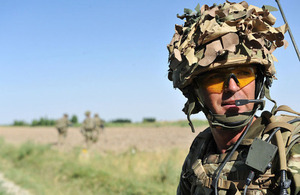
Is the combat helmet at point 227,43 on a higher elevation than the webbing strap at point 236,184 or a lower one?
higher

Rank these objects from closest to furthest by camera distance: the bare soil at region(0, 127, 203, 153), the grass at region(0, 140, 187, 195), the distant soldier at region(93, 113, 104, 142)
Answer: the grass at region(0, 140, 187, 195) < the distant soldier at region(93, 113, 104, 142) < the bare soil at region(0, 127, 203, 153)

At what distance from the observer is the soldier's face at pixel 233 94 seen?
2.48m

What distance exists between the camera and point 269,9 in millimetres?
2664

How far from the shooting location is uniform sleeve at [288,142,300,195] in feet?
6.53

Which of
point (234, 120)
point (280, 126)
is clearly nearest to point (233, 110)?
point (234, 120)

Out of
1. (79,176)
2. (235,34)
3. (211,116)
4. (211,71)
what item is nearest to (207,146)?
(211,116)

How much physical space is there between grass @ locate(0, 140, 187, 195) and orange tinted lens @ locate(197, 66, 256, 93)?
19.7 ft

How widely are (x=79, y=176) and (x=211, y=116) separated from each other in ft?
30.3

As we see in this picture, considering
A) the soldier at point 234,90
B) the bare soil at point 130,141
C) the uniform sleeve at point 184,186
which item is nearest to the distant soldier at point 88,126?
the bare soil at point 130,141

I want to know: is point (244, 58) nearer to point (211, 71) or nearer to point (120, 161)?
point (211, 71)

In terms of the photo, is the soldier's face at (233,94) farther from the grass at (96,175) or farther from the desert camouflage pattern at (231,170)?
the grass at (96,175)

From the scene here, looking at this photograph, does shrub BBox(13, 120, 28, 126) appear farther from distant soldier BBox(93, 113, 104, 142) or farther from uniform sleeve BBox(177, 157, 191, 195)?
uniform sleeve BBox(177, 157, 191, 195)

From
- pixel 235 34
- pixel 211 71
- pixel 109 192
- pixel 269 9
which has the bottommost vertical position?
pixel 109 192

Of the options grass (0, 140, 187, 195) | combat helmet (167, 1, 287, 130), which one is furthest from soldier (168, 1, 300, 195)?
grass (0, 140, 187, 195)
